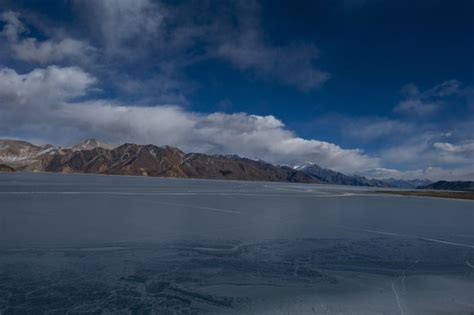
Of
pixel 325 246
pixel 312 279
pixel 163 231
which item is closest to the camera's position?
pixel 312 279

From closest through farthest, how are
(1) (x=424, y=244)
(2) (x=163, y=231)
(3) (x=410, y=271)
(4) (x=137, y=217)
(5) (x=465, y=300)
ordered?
(5) (x=465, y=300) < (3) (x=410, y=271) < (1) (x=424, y=244) < (2) (x=163, y=231) < (4) (x=137, y=217)

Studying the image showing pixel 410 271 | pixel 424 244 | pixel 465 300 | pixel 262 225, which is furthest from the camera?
pixel 262 225

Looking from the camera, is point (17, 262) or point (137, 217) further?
point (137, 217)

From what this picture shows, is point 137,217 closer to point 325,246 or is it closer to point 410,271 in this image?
point 325,246

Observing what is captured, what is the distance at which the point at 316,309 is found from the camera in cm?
810

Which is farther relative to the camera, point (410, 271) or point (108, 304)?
point (410, 271)

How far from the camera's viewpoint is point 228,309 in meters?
7.94

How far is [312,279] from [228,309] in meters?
3.59

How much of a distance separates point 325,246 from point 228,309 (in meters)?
8.54

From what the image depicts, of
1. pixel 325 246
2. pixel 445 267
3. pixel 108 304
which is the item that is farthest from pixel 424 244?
pixel 108 304

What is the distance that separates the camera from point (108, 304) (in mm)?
7949

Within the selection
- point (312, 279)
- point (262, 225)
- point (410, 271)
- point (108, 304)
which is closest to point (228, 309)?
point (108, 304)

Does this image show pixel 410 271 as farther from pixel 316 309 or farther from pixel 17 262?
pixel 17 262

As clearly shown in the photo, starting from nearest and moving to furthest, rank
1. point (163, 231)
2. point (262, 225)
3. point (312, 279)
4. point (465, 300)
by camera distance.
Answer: point (465, 300), point (312, 279), point (163, 231), point (262, 225)
